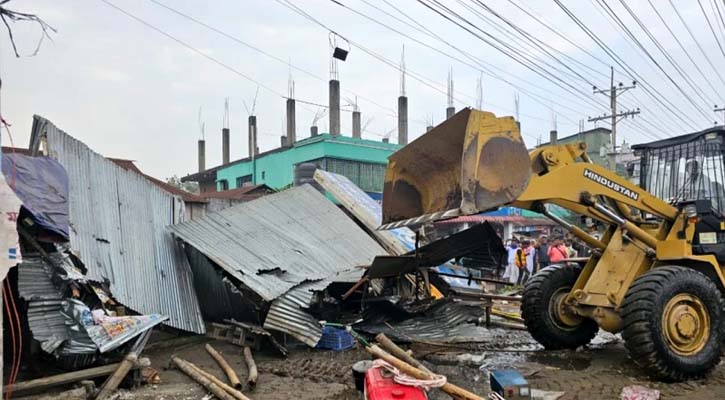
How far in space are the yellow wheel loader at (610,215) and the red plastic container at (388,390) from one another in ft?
6.11

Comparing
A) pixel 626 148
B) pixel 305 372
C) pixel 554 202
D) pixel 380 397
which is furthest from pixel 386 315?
pixel 626 148

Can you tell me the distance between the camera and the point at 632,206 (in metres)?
7.01

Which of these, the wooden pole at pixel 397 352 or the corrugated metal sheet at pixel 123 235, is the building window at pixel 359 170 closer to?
the corrugated metal sheet at pixel 123 235

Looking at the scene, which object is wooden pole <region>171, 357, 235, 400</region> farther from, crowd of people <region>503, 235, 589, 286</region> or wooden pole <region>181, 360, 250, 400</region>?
crowd of people <region>503, 235, 589, 286</region>

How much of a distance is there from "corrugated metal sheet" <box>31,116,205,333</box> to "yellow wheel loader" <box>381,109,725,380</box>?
10.6 feet

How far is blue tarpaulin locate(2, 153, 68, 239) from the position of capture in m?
6.11

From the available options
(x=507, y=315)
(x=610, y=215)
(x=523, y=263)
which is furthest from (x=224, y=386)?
(x=523, y=263)

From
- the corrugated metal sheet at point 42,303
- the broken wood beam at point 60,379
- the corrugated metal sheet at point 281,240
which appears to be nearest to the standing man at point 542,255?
the corrugated metal sheet at point 281,240

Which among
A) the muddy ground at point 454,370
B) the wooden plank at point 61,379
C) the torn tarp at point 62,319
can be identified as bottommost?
the muddy ground at point 454,370

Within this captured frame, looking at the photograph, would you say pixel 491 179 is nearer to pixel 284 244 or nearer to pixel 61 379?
pixel 284 244

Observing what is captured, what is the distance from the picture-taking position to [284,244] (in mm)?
9430

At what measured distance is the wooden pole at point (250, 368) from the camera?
6000 millimetres

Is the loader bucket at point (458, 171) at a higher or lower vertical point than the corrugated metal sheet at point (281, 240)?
higher

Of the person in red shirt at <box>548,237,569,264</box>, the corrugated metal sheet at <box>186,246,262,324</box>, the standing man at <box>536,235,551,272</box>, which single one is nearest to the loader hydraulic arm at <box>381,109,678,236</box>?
the corrugated metal sheet at <box>186,246,262,324</box>
